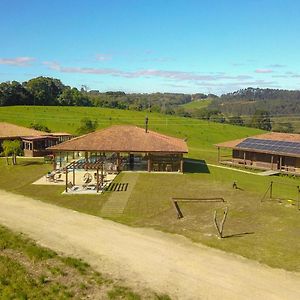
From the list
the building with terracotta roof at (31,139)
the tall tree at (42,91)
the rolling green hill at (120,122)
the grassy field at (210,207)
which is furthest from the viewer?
the tall tree at (42,91)

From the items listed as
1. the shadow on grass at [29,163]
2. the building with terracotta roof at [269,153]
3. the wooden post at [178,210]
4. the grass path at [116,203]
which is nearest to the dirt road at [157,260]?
the grass path at [116,203]

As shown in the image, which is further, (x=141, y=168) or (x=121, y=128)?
(x=121, y=128)

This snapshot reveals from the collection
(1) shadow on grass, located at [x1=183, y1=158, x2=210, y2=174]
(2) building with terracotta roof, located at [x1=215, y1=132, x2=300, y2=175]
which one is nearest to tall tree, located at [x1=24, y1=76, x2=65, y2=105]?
(1) shadow on grass, located at [x1=183, y1=158, x2=210, y2=174]

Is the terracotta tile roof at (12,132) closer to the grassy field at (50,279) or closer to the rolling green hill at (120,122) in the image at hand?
the rolling green hill at (120,122)

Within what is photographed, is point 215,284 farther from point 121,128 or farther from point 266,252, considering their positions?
point 121,128

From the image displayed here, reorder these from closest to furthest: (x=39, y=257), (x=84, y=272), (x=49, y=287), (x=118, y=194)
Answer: (x=49, y=287) < (x=84, y=272) < (x=39, y=257) < (x=118, y=194)

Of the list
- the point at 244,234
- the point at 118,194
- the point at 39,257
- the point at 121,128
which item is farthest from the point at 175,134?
the point at 39,257

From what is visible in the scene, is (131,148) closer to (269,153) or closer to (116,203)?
(116,203)

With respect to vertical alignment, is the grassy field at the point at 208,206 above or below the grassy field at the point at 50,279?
below
